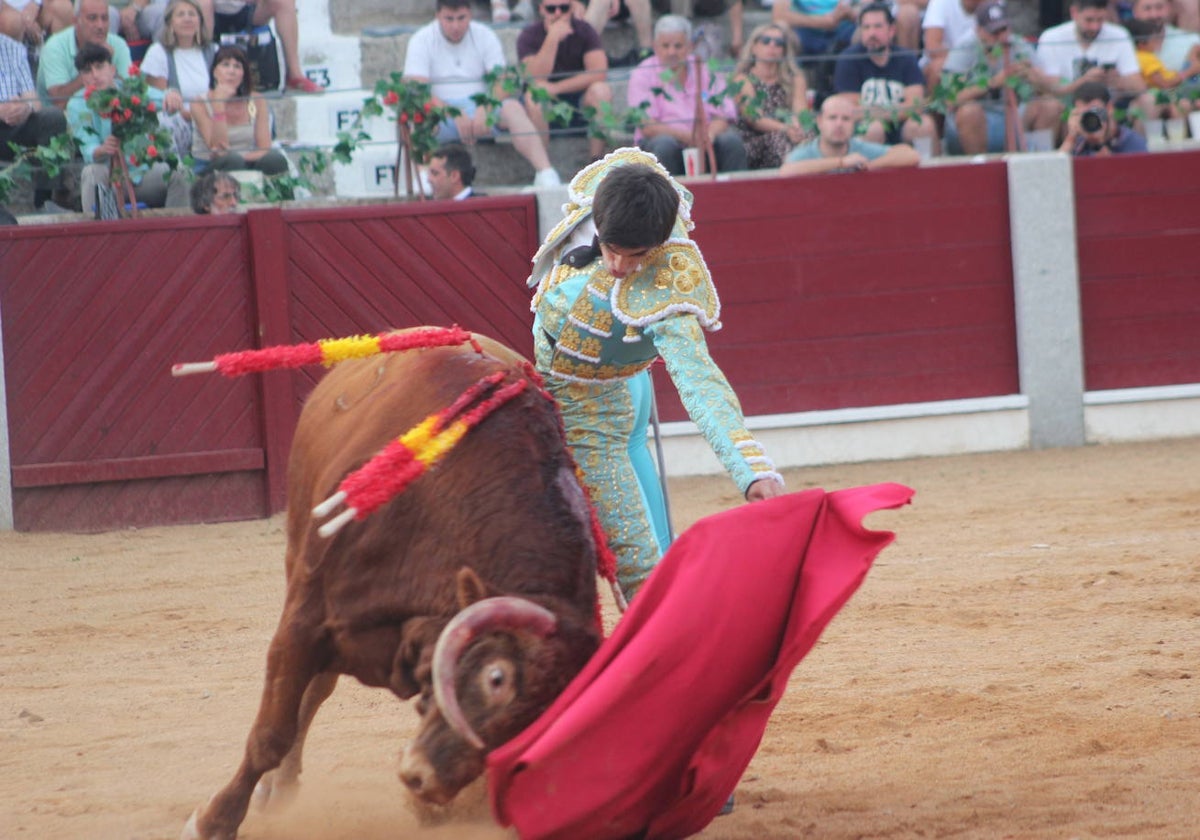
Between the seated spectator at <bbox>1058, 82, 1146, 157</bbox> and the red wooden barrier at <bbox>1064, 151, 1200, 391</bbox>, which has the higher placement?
the seated spectator at <bbox>1058, 82, 1146, 157</bbox>

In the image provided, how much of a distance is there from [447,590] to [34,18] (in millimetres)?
5679

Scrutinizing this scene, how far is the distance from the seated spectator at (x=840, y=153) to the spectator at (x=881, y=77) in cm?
15

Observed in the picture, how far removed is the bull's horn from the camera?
2.24 meters

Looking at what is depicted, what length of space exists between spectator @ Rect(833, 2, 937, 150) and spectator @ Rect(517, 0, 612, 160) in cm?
118

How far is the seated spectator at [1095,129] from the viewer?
762cm

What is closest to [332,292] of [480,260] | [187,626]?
[480,260]

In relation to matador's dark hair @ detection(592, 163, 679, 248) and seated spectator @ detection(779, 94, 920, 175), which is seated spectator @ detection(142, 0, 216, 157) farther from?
matador's dark hair @ detection(592, 163, 679, 248)

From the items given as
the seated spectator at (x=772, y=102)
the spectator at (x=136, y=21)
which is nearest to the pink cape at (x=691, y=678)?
the seated spectator at (x=772, y=102)

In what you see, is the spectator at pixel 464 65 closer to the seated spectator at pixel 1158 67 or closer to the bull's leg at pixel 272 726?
the seated spectator at pixel 1158 67

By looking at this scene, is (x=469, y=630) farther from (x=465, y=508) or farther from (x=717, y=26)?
→ (x=717, y=26)

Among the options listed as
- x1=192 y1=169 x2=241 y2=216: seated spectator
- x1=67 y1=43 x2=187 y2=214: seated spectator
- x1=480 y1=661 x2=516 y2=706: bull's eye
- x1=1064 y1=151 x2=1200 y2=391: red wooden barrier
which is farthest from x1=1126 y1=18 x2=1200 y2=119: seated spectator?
x1=480 y1=661 x2=516 y2=706: bull's eye

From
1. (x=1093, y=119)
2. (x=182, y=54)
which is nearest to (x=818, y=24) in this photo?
(x=1093, y=119)

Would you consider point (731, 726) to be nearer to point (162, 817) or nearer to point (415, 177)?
point (162, 817)

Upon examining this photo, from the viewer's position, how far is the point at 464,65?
761 centimetres
